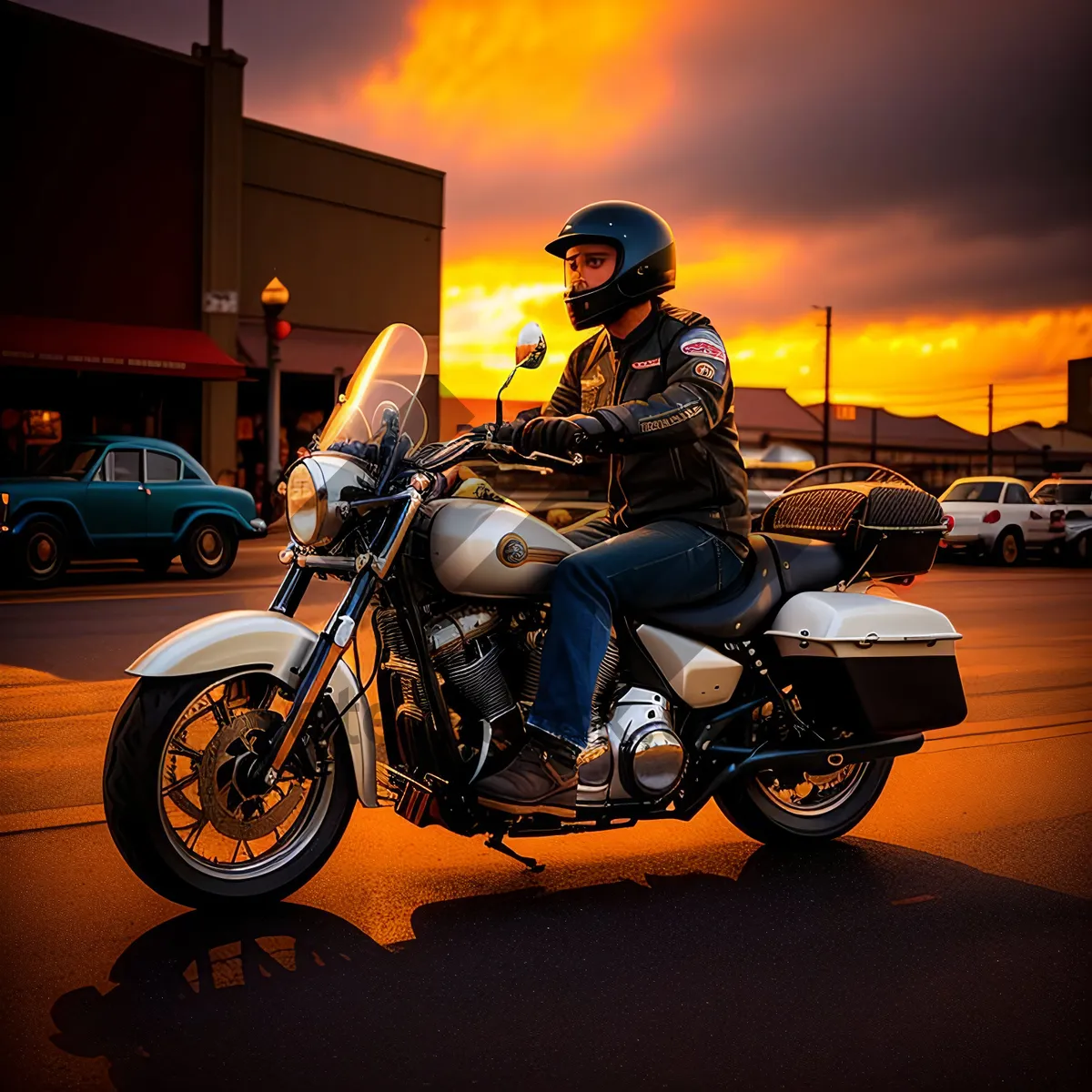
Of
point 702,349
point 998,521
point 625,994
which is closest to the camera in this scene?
point 625,994

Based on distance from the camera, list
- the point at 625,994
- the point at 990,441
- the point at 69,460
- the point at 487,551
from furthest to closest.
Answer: the point at 990,441 < the point at 69,460 < the point at 487,551 < the point at 625,994

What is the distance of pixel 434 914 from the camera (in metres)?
4.04

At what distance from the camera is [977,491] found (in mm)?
23766

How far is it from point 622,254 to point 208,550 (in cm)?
1239

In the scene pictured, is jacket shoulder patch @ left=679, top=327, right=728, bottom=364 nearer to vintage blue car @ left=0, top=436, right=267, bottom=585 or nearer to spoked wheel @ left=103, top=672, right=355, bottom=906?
spoked wheel @ left=103, top=672, right=355, bottom=906

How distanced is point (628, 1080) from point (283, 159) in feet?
93.0

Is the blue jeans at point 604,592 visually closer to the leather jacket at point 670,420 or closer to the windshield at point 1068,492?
the leather jacket at point 670,420

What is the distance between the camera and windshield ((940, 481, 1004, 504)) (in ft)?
77.2

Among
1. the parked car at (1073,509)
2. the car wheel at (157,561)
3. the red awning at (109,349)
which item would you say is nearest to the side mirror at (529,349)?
the car wheel at (157,561)

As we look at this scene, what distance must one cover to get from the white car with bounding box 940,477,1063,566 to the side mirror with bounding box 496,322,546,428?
20.0 m

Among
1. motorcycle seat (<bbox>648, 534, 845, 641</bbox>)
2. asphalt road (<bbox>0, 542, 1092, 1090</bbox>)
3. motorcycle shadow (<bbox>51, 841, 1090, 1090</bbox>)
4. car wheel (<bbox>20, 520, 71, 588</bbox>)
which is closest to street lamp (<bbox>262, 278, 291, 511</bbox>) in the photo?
car wheel (<bbox>20, 520, 71, 588</bbox>)

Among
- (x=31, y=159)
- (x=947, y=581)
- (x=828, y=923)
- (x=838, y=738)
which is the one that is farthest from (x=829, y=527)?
(x=31, y=159)

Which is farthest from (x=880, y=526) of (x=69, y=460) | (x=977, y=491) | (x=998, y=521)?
(x=977, y=491)

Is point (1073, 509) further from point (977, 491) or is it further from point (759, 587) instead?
point (759, 587)
